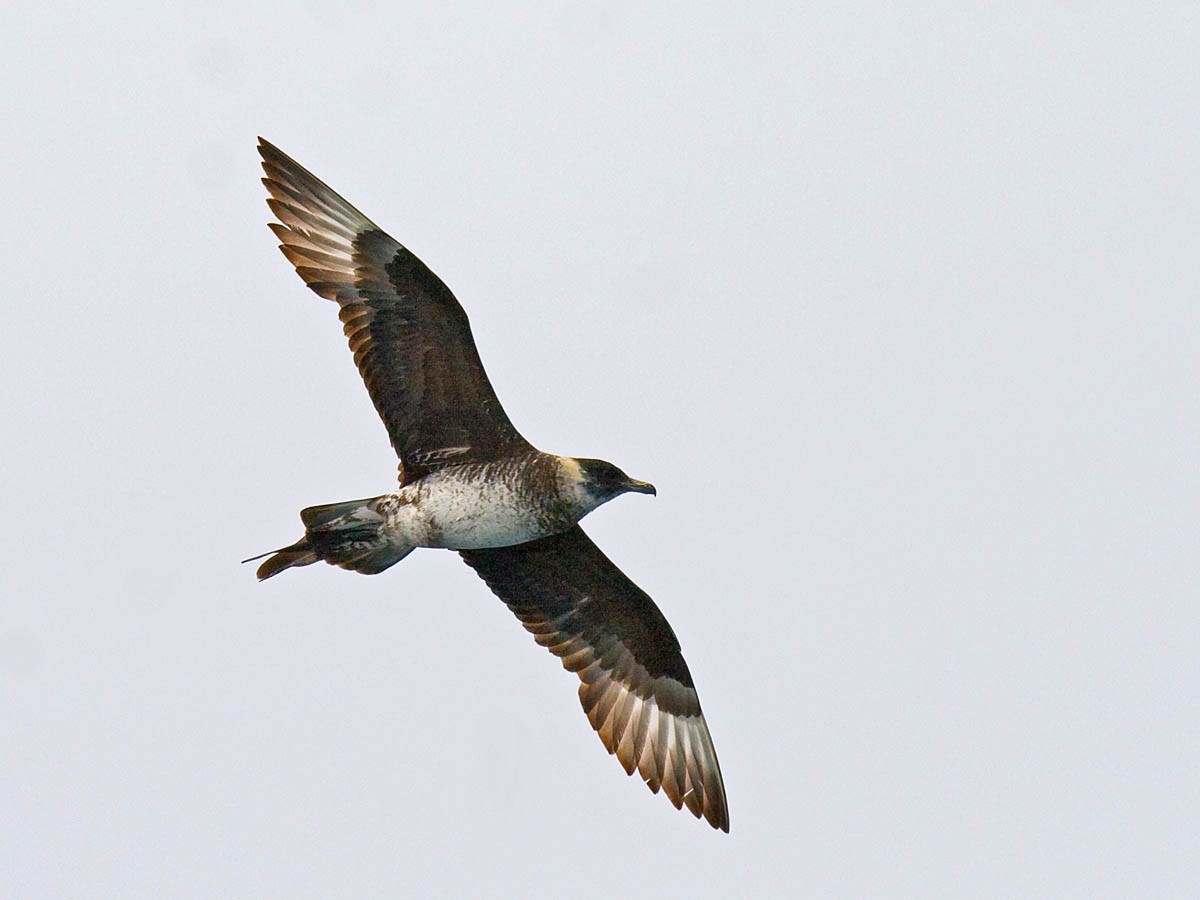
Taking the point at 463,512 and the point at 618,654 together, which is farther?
the point at 618,654

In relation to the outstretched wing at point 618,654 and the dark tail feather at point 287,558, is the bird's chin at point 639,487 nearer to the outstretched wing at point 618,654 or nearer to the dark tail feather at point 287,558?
the outstretched wing at point 618,654

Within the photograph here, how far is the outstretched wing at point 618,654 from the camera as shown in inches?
409

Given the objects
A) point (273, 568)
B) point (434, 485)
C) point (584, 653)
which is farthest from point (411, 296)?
point (584, 653)

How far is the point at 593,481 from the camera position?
32.0 feet

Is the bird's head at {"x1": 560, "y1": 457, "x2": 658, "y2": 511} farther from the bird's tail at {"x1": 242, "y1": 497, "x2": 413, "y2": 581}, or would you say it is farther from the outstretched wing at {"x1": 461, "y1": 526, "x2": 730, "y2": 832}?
the bird's tail at {"x1": 242, "y1": 497, "x2": 413, "y2": 581}

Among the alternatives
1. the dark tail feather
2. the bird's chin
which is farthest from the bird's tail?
the bird's chin

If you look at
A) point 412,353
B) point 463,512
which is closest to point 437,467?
point 463,512

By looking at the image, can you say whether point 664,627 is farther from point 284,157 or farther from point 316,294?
point 284,157

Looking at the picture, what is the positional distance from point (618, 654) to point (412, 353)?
2297 millimetres

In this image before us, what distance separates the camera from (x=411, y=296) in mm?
9844

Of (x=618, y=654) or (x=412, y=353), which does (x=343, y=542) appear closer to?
(x=412, y=353)

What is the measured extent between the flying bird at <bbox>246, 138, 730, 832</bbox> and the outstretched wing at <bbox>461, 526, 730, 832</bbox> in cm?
1

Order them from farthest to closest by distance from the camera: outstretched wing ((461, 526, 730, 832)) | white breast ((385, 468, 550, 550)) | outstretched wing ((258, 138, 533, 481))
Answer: outstretched wing ((461, 526, 730, 832))
outstretched wing ((258, 138, 533, 481))
white breast ((385, 468, 550, 550))

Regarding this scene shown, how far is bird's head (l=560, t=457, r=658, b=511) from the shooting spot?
972 centimetres
